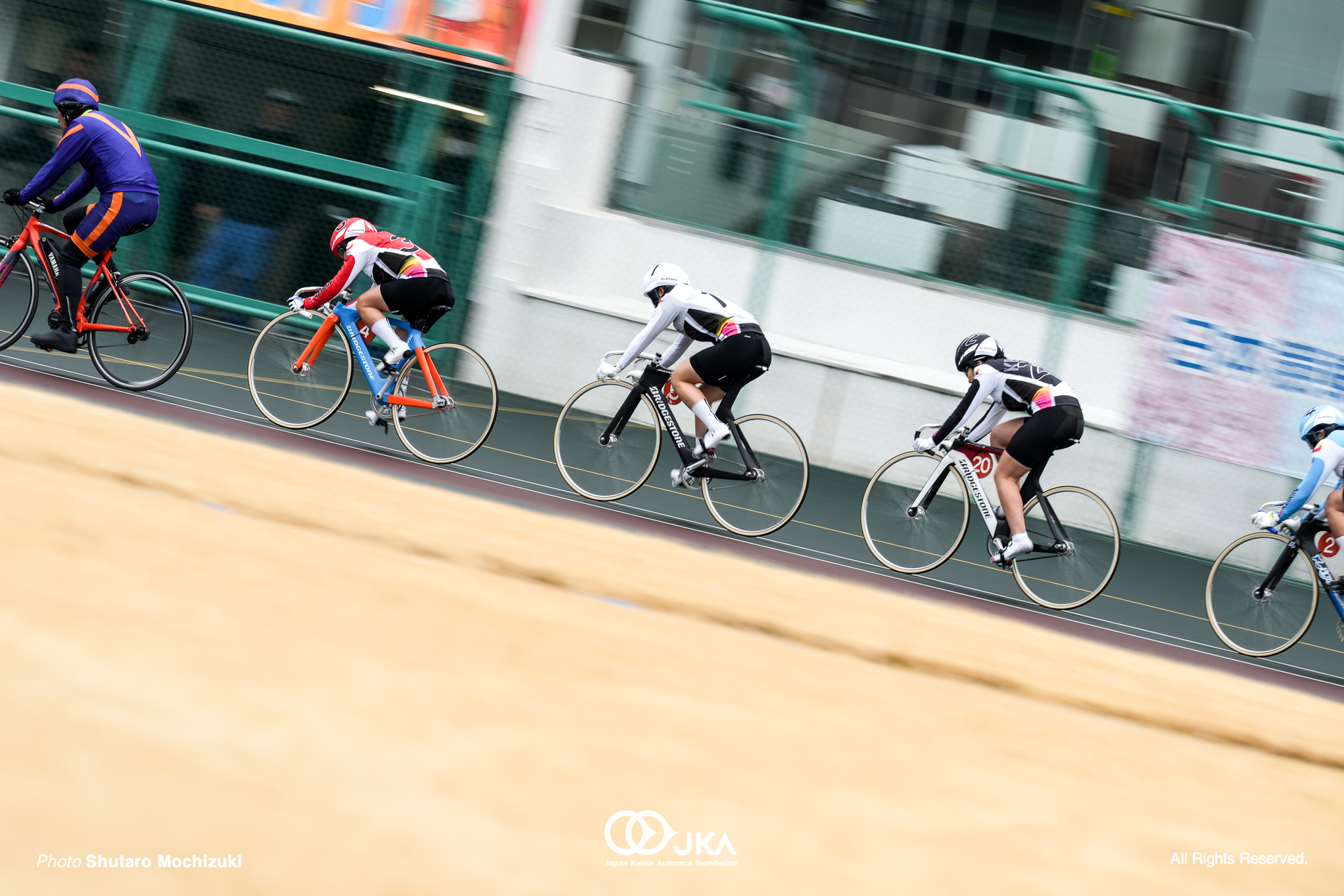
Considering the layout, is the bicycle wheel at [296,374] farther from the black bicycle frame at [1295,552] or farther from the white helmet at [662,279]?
the black bicycle frame at [1295,552]

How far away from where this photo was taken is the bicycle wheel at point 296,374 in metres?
7.16

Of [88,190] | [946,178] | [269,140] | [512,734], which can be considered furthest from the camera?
[269,140]

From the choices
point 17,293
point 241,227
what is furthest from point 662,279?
point 241,227

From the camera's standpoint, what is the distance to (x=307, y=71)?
11.2m

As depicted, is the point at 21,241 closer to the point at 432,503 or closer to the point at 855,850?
the point at 432,503

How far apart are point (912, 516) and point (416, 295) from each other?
3.46 metres

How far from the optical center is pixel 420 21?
36.6 feet

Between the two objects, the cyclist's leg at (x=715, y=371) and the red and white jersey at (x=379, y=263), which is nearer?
the red and white jersey at (x=379, y=263)

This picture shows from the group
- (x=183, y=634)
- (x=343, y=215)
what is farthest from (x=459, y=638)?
(x=343, y=215)

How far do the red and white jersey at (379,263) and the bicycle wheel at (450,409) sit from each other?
531 millimetres

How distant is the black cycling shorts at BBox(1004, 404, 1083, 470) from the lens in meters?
6.79

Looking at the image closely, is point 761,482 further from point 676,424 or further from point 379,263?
point 379,263

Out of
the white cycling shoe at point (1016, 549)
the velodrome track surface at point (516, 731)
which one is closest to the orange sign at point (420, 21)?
the white cycling shoe at point (1016, 549)

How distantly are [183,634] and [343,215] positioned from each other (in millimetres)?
10568
